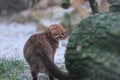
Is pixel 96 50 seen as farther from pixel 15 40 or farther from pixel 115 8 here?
pixel 15 40

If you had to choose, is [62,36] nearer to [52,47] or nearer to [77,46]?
[52,47]

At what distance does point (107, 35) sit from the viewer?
143 inches

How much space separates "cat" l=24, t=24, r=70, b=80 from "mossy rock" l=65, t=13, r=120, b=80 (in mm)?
170

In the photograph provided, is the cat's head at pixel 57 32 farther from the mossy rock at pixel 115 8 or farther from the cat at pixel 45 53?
the mossy rock at pixel 115 8

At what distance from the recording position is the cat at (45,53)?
154 inches

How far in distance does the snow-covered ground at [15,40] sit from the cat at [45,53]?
1.99 m

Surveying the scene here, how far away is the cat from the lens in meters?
3.90

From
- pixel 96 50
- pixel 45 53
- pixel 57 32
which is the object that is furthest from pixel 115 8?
pixel 96 50

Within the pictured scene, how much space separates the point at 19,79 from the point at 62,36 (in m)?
0.98

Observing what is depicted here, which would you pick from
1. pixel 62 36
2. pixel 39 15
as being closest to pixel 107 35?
pixel 62 36

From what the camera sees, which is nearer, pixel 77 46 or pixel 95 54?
pixel 95 54

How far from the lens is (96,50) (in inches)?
143

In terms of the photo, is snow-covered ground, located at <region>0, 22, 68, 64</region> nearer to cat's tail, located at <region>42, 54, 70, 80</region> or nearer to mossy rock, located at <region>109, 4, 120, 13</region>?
mossy rock, located at <region>109, 4, 120, 13</region>

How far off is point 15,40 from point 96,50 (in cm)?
680
